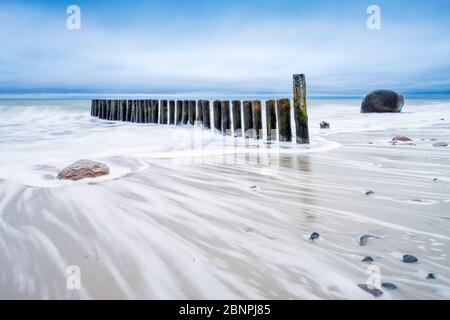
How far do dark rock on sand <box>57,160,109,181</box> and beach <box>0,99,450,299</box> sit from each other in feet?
0.44

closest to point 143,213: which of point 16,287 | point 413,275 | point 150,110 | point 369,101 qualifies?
point 16,287

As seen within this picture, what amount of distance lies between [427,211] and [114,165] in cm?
355

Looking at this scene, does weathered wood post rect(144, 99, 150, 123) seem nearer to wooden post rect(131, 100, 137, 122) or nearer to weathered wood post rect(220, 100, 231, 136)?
wooden post rect(131, 100, 137, 122)

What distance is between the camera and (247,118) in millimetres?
7684

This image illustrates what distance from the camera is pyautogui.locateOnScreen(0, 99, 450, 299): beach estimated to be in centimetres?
163

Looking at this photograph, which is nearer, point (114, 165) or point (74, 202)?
point (74, 202)

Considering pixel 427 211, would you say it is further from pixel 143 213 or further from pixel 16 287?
pixel 16 287

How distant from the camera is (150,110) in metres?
12.7

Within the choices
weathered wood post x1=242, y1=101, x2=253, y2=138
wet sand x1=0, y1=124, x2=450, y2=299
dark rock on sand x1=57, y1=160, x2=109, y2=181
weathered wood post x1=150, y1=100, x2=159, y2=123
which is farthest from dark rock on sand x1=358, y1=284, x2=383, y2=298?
weathered wood post x1=150, y1=100, x2=159, y2=123

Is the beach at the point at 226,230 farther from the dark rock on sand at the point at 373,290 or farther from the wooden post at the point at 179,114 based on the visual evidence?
the wooden post at the point at 179,114

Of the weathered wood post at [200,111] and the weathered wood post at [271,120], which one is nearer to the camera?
the weathered wood post at [271,120]

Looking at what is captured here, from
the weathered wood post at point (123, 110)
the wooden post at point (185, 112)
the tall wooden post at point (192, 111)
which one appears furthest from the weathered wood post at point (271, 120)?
the weathered wood post at point (123, 110)

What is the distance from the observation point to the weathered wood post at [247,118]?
753cm

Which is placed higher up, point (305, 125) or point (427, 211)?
point (305, 125)
